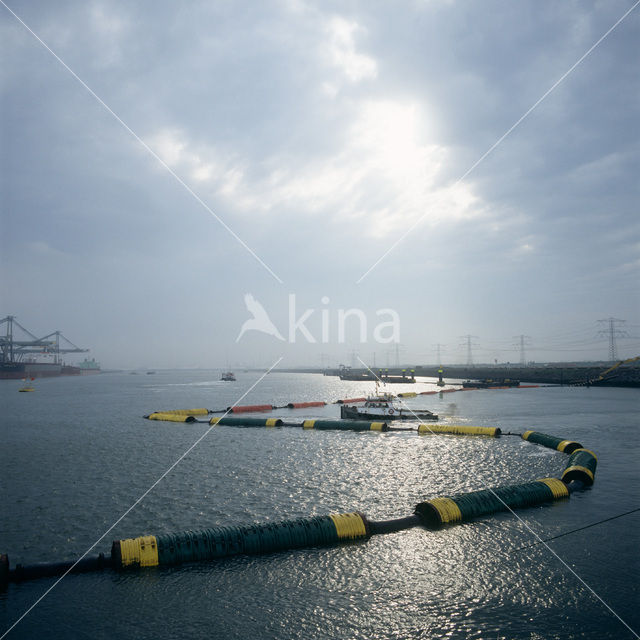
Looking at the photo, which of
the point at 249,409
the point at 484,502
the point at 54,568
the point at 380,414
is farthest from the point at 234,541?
the point at 249,409

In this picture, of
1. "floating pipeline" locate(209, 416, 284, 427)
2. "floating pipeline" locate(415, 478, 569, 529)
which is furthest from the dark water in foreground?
"floating pipeline" locate(209, 416, 284, 427)

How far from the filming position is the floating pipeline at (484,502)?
730 inches

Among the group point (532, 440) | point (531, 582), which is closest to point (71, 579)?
point (531, 582)

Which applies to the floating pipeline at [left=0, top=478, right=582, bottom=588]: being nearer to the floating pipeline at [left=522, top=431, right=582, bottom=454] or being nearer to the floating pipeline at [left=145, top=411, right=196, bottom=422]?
the floating pipeline at [left=522, top=431, right=582, bottom=454]

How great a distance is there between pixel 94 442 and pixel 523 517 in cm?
3819

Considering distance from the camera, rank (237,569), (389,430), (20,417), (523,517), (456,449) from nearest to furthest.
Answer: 1. (237,569)
2. (523,517)
3. (456,449)
4. (389,430)
5. (20,417)

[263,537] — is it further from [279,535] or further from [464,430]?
[464,430]

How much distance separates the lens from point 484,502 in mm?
19859

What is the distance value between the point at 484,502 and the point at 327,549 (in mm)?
7954

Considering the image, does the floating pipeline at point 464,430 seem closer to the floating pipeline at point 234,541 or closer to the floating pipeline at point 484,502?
the floating pipeline at point 484,502

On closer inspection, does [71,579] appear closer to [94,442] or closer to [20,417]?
[94,442]

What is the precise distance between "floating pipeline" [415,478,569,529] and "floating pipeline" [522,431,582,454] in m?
13.2

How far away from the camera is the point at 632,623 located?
1134 cm

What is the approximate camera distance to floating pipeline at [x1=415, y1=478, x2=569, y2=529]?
60.8 feet
